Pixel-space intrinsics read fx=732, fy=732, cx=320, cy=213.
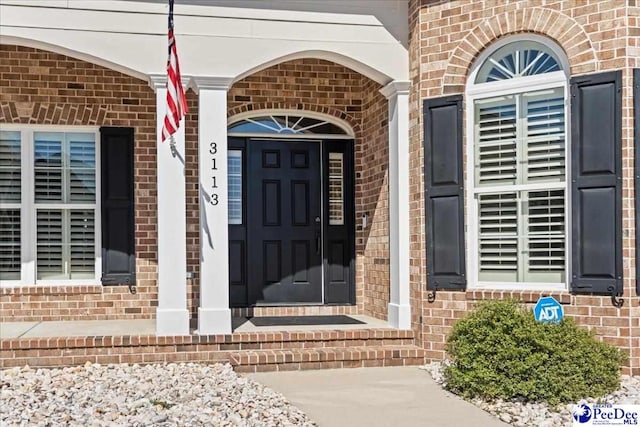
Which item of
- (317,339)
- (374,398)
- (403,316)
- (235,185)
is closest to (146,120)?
(235,185)

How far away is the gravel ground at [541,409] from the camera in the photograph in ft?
17.7

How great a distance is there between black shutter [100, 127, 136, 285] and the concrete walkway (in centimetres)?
260

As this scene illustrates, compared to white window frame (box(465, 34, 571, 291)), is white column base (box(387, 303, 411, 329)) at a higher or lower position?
lower

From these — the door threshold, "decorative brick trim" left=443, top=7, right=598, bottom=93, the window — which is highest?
"decorative brick trim" left=443, top=7, right=598, bottom=93

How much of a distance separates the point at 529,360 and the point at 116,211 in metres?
5.14

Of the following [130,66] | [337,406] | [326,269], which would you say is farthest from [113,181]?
[337,406]

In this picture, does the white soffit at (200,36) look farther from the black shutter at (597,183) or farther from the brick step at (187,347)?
the brick step at (187,347)

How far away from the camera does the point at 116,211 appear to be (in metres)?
8.70

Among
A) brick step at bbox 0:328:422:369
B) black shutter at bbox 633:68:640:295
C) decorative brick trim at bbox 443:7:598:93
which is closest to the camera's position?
black shutter at bbox 633:68:640:295

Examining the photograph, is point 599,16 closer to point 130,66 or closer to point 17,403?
point 130,66

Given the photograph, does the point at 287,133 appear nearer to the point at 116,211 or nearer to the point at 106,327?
the point at 116,211

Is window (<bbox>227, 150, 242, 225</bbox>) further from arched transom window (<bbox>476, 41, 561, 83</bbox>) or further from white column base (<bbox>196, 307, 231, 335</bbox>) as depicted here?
arched transom window (<bbox>476, 41, 561, 83</bbox>)

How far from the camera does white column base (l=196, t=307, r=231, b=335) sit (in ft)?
24.0

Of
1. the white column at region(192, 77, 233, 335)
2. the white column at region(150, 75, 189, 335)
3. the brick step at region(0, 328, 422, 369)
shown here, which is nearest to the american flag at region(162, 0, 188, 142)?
the white column at region(150, 75, 189, 335)
